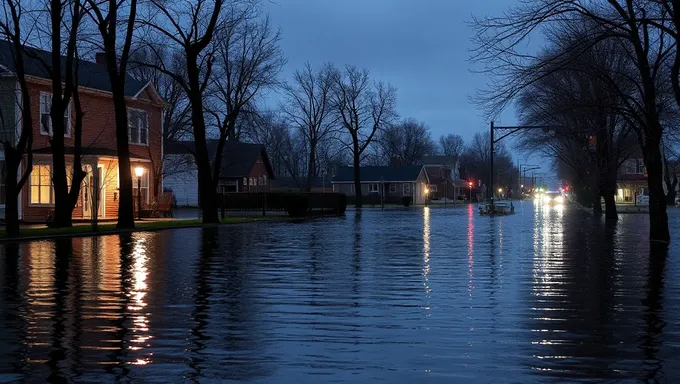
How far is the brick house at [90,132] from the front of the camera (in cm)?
3781

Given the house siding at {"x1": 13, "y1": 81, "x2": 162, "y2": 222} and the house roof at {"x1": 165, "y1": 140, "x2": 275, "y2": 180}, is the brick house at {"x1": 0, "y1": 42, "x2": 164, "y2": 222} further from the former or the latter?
the house roof at {"x1": 165, "y1": 140, "x2": 275, "y2": 180}

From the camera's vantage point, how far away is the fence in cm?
5284

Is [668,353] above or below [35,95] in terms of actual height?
below

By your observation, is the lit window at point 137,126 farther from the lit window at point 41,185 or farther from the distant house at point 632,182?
the distant house at point 632,182

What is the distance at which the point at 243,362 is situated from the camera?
299 inches

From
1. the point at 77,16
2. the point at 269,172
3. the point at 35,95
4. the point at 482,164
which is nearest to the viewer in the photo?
the point at 77,16

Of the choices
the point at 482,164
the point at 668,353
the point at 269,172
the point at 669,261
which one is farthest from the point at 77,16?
the point at 482,164

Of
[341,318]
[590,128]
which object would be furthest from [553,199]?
[341,318]

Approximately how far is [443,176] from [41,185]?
4594 inches

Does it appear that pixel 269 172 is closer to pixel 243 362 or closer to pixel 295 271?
pixel 295 271

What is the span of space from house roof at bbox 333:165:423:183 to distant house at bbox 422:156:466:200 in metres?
21.9

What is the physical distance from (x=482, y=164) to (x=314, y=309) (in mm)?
189302

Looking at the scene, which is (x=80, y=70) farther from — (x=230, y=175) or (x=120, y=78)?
(x=230, y=175)

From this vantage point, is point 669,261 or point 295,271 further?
point 669,261
